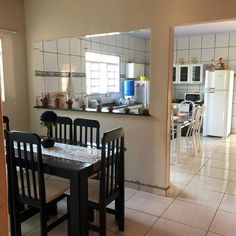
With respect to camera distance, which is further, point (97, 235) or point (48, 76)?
point (48, 76)

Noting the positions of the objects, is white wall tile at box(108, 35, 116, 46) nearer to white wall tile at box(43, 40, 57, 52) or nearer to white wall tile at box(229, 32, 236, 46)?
white wall tile at box(43, 40, 57, 52)

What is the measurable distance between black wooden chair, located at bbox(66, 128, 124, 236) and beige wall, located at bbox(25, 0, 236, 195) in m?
0.87

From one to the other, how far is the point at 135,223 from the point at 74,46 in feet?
11.3

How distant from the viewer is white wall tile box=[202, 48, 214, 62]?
6.40m

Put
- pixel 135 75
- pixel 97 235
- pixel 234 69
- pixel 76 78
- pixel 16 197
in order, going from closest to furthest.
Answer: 1. pixel 16 197
2. pixel 97 235
3. pixel 76 78
4. pixel 234 69
5. pixel 135 75

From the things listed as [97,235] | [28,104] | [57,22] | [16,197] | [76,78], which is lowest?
[97,235]

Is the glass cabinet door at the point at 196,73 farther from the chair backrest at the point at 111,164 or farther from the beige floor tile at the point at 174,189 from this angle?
the chair backrest at the point at 111,164

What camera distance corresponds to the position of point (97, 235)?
2.30 m

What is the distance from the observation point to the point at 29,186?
2.03 m

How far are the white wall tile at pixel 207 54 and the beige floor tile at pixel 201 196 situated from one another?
13.8 ft

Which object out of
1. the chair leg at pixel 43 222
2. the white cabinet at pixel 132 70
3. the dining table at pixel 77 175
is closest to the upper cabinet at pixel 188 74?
the white cabinet at pixel 132 70

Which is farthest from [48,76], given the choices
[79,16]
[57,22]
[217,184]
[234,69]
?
[234,69]

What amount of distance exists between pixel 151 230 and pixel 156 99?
1.39 meters

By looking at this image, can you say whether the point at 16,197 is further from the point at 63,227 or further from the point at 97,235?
the point at 97,235
